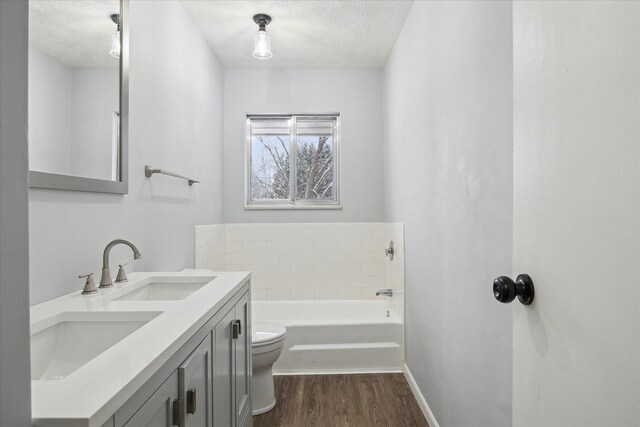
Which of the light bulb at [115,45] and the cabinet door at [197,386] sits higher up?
the light bulb at [115,45]

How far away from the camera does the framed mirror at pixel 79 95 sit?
1181 millimetres

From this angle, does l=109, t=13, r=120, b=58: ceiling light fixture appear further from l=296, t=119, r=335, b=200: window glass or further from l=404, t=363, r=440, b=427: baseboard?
l=404, t=363, r=440, b=427: baseboard

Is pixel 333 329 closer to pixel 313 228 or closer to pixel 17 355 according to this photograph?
pixel 313 228

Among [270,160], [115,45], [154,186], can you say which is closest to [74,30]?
[115,45]

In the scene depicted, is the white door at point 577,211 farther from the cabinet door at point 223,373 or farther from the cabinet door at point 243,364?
the cabinet door at point 243,364

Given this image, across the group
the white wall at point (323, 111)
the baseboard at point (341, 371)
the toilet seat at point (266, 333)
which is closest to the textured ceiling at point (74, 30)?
the toilet seat at point (266, 333)

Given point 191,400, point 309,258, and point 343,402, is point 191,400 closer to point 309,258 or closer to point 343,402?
point 343,402

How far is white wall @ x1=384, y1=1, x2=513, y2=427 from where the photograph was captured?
1.27 m

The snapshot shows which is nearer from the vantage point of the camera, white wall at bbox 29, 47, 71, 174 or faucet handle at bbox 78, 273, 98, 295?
white wall at bbox 29, 47, 71, 174

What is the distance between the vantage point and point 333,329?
113 inches

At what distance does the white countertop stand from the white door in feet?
2.56

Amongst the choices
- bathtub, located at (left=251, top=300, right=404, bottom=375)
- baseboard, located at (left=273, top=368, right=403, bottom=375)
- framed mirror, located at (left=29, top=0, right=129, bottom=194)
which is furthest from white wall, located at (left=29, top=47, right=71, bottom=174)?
baseboard, located at (left=273, top=368, right=403, bottom=375)

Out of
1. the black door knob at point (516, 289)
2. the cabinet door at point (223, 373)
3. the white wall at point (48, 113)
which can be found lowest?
the cabinet door at point (223, 373)

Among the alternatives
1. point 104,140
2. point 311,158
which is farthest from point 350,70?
point 104,140
